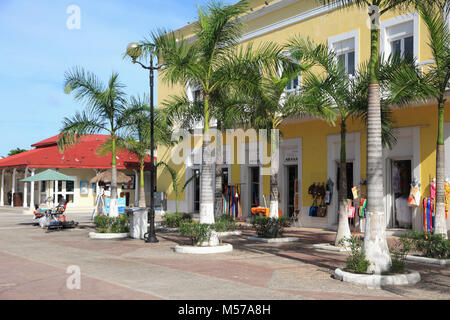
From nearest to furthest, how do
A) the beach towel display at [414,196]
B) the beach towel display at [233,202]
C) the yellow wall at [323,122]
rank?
1. the beach towel display at [414,196]
2. the yellow wall at [323,122]
3. the beach towel display at [233,202]

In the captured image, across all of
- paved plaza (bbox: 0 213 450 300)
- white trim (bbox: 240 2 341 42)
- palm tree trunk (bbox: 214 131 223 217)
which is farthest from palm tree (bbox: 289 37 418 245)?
white trim (bbox: 240 2 341 42)

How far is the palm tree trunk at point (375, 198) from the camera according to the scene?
8.30 metres

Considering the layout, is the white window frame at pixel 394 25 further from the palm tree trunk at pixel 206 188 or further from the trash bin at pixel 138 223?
the trash bin at pixel 138 223

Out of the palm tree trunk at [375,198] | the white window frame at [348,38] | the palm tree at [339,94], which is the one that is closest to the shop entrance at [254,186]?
the white window frame at [348,38]

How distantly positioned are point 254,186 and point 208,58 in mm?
10314

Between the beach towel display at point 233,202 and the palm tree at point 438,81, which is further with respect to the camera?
the beach towel display at point 233,202

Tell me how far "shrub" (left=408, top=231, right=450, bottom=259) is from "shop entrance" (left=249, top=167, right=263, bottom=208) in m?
11.3

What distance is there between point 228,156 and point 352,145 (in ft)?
22.7

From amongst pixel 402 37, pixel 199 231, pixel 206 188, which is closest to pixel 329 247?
pixel 199 231

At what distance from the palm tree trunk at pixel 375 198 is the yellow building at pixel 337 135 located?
4916 mm

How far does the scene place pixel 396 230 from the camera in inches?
624
